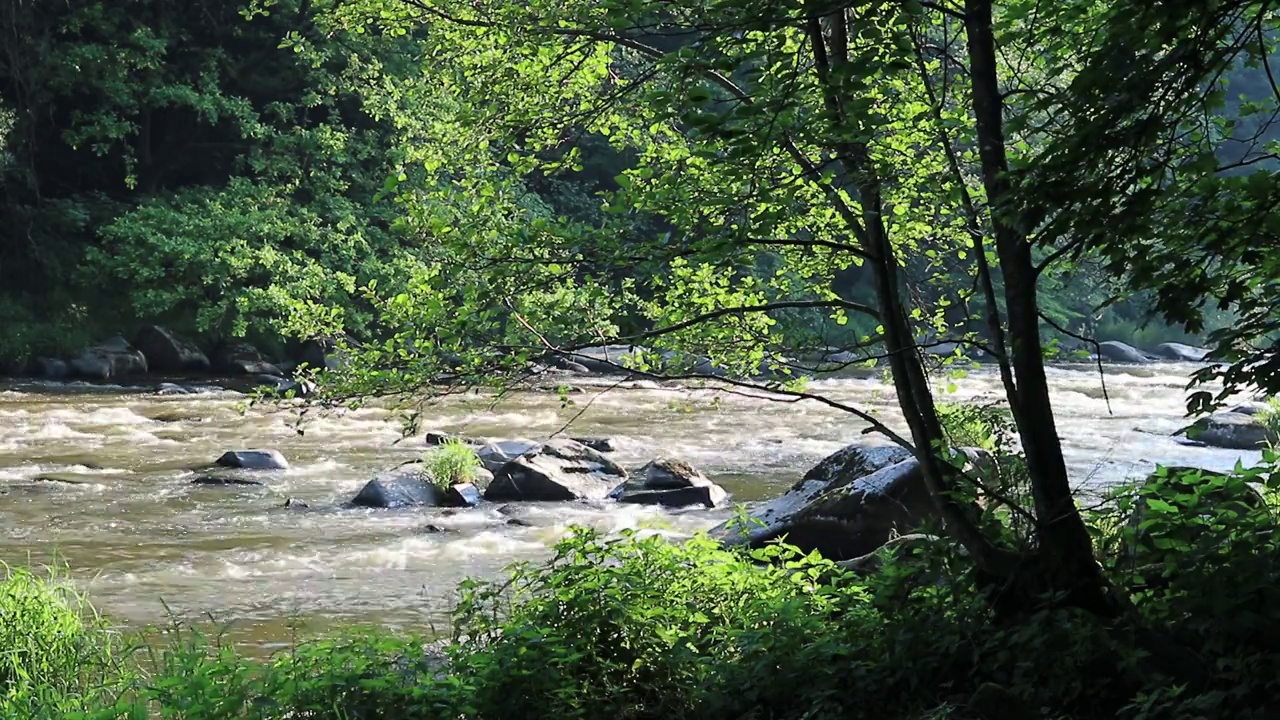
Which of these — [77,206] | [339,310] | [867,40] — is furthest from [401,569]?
[77,206]

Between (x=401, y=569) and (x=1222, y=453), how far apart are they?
10.2 m

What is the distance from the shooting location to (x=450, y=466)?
12641mm

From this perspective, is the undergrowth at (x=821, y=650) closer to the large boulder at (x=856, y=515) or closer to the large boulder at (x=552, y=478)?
the large boulder at (x=856, y=515)

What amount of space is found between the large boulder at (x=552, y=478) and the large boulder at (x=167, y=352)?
13.0 m

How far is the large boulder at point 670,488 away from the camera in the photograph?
40.0 feet

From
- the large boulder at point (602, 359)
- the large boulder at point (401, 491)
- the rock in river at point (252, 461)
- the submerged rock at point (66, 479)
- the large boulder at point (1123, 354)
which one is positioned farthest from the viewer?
the large boulder at point (1123, 354)

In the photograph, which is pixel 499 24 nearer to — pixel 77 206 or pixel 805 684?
pixel 805 684

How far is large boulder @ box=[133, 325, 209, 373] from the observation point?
24.0 metres

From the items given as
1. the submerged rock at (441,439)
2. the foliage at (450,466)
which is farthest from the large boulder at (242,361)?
the foliage at (450,466)

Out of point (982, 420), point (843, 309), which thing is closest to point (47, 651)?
point (843, 309)

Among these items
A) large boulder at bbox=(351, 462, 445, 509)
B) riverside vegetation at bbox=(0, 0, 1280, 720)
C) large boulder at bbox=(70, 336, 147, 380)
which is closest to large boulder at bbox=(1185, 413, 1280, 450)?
large boulder at bbox=(351, 462, 445, 509)

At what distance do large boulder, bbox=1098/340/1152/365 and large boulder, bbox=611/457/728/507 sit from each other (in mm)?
21628

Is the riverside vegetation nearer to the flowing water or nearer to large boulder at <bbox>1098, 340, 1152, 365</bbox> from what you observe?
the flowing water

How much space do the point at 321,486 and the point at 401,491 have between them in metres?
1.14
